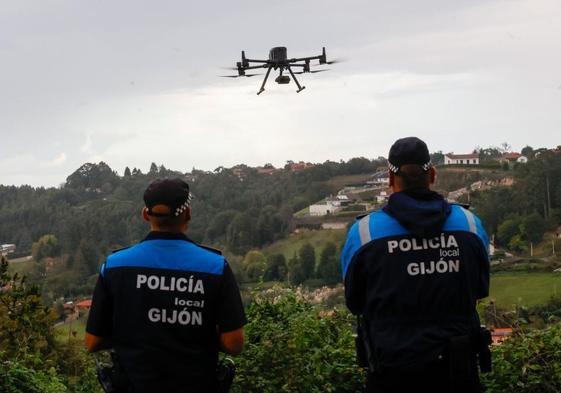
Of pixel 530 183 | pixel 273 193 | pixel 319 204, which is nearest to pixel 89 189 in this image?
pixel 273 193

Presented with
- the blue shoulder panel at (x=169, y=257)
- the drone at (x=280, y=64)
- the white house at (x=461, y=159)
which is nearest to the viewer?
the blue shoulder panel at (x=169, y=257)

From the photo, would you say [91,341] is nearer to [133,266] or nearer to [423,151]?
[133,266]

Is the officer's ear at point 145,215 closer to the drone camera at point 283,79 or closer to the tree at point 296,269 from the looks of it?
the drone camera at point 283,79

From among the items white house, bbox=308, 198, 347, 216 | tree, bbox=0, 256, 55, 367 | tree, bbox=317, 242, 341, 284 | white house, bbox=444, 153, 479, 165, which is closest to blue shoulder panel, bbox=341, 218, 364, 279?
tree, bbox=0, 256, 55, 367

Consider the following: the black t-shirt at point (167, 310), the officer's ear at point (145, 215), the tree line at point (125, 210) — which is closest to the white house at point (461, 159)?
the tree line at point (125, 210)

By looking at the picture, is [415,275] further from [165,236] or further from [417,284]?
[165,236]

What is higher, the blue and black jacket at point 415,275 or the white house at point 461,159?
the white house at point 461,159
